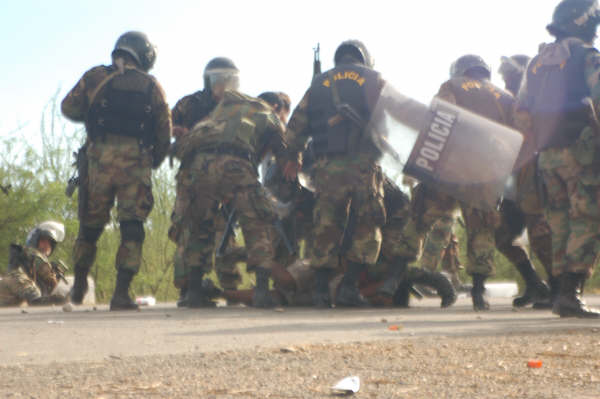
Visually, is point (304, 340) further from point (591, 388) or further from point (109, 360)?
point (591, 388)

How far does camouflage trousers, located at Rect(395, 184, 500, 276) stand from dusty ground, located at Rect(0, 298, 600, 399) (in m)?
1.41

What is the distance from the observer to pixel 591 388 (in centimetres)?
245

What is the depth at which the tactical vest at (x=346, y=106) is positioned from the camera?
6324 millimetres

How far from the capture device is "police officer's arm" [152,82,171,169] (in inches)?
254

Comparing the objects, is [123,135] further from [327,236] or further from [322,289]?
[322,289]

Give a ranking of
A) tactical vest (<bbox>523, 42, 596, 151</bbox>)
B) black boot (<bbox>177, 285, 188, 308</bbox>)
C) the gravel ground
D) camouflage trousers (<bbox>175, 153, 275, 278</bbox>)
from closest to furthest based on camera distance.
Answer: the gravel ground
tactical vest (<bbox>523, 42, 596, 151</bbox>)
camouflage trousers (<bbox>175, 153, 275, 278</bbox>)
black boot (<bbox>177, 285, 188, 308</bbox>)

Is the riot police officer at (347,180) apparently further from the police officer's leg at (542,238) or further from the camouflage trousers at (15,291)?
the camouflage trousers at (15,291)

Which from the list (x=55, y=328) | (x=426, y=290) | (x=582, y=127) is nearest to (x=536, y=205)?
(x=582, y=127)

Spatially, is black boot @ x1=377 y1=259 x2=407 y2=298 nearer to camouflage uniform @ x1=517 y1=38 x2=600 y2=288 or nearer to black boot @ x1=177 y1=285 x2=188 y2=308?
camouflage uniform @ x1=517 y1=38 x2=600 y2=288

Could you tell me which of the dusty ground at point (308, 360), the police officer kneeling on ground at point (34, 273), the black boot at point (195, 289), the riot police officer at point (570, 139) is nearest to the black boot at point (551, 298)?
the riot police officer at point (570, 139)

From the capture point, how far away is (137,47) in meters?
6.47

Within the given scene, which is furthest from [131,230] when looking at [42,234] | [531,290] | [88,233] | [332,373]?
[332,373]

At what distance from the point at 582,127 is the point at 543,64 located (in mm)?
504

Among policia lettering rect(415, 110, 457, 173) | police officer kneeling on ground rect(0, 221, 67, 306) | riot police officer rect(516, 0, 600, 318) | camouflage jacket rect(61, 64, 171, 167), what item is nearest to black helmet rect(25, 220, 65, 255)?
police officer kneeling on ground rect(0, 221, 67, 306)
